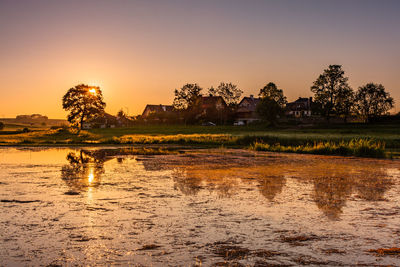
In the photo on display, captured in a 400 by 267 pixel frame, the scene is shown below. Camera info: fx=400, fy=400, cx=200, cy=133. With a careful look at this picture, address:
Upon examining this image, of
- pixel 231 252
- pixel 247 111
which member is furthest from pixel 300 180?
pixel 247 111

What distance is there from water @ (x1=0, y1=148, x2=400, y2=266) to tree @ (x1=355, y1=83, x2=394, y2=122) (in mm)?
83001

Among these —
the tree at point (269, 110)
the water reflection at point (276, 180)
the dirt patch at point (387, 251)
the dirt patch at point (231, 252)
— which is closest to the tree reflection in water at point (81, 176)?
the water reflection at point (276, 180)

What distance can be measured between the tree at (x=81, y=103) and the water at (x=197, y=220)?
83.5 m

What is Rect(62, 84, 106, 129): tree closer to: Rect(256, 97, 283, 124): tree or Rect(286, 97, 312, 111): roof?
Rect(256, 97, 283, 124): tree

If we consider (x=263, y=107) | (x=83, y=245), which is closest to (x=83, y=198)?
(x=83, y=245)

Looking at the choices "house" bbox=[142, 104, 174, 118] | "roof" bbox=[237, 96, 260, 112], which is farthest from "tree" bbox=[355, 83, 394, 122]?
"house" bbox=[142, 104, 174, 118]

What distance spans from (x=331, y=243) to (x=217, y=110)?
9264 cm

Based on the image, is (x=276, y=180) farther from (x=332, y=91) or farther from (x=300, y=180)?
(x=332, y=91)

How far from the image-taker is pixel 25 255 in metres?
5.68

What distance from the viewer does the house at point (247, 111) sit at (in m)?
109

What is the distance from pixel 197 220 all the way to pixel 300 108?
123962 millimetres

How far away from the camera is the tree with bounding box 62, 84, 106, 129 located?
93.9m

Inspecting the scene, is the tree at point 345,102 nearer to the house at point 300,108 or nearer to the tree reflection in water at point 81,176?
the house at point 300,108

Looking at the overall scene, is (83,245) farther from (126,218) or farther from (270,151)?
(270,151)
